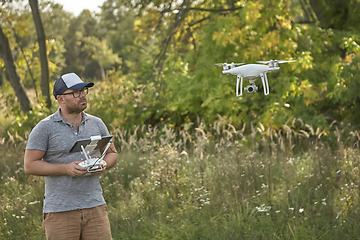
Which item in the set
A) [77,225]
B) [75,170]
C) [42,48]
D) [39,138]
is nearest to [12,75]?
[42,48]

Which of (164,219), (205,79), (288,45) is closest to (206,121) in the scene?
(205,79)

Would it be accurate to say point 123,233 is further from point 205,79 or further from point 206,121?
point 206,121

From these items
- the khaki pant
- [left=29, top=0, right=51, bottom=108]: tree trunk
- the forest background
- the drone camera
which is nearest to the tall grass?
the forest background

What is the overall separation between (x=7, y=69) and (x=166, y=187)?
302 inches

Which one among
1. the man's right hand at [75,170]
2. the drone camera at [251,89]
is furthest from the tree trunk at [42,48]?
the drone camera at [251,89]

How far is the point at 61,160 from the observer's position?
286 cm

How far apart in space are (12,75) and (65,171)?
9.32 meters

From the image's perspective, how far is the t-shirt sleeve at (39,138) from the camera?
9.09ft

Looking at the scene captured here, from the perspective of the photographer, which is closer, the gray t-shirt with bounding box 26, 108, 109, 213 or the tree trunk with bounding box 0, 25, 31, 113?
the gray t-shirt with bounding box 26, 108, 109, 213

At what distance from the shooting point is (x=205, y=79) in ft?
23.1

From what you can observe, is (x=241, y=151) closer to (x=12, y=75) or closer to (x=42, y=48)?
(x=42, y=48)

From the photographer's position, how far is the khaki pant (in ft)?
9.17

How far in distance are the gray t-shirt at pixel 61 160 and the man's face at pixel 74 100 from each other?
0.13m

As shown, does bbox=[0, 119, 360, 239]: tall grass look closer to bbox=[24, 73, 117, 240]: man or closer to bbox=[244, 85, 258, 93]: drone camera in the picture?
bbox=[24, 73, 117, 240]: man
